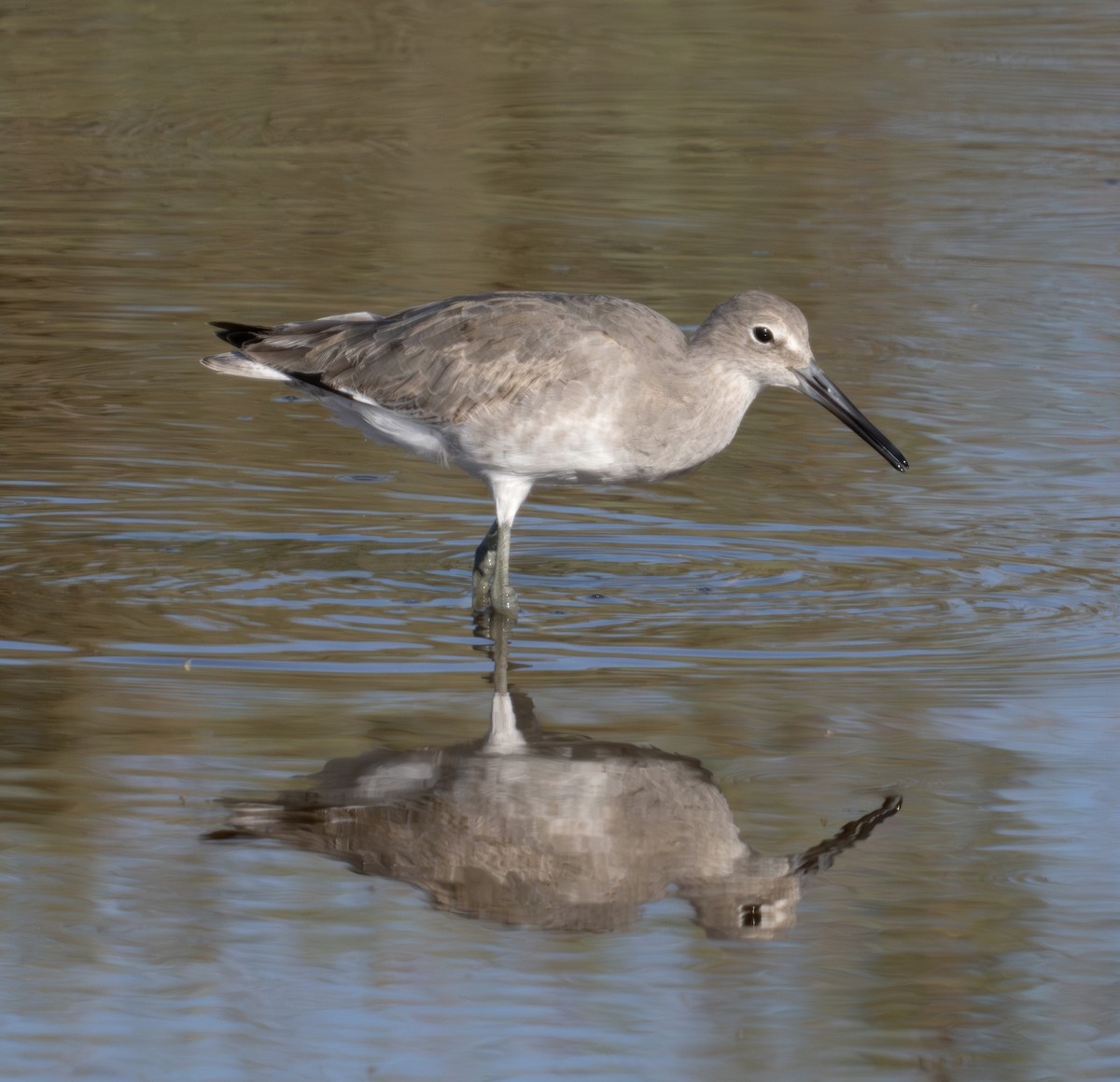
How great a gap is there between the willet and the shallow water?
1.45ft

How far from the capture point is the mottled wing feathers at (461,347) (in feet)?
26.0

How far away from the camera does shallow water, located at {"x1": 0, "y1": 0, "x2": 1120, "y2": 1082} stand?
16.2 feet

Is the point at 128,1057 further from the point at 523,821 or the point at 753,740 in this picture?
the point at 753,740

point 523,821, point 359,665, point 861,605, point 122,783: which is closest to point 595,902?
point 523,821

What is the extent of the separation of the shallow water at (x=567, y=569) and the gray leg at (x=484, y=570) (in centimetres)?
9

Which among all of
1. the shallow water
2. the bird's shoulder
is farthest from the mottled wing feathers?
the shallow water

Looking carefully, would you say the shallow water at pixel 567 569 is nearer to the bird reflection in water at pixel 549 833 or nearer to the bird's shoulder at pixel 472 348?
the bird reflection in water at pixel 549 833

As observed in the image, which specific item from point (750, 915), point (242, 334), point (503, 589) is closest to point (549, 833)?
point (750, 915)

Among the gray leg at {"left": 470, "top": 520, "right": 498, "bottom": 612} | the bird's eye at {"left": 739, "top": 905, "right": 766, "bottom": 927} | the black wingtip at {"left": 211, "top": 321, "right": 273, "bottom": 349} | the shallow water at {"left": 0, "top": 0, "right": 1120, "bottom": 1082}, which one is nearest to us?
the shallow water at {"left": 0, "top": 0, "right": 1120, "bottom": 1082}

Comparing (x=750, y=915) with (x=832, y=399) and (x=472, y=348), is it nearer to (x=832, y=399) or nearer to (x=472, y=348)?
(x=832, y=399)

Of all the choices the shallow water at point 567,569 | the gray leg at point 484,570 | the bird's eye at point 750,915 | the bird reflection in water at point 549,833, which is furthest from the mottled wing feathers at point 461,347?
the bird's eye at point 750,915

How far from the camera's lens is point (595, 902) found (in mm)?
5332

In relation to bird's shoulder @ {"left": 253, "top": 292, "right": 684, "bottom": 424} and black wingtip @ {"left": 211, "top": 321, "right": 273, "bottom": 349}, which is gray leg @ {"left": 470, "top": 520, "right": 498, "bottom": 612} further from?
black wingtip @ {"left": 211, "top": 321, "right": 273, "bottom": 349}

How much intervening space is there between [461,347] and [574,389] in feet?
2.12
